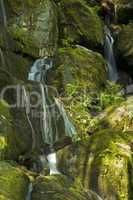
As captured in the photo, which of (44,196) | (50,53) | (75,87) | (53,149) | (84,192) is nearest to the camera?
(44,196)

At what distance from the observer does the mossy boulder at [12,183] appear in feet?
19.4

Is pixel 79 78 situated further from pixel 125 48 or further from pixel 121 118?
pixel 125 48

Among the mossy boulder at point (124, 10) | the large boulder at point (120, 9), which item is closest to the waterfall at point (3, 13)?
the large boulder at point (120, 9)

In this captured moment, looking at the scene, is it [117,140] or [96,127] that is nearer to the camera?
[117,140]

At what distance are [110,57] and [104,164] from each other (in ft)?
28.8

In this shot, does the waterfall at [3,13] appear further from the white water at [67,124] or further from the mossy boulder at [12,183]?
the mossy boulder at [12,183]

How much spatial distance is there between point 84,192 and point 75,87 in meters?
6.53

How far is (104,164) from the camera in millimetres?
8031

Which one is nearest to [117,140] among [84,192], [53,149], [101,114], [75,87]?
[53,149]

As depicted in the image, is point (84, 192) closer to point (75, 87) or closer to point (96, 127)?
point (96, 127)

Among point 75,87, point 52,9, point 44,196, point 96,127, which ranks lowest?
point 44,196

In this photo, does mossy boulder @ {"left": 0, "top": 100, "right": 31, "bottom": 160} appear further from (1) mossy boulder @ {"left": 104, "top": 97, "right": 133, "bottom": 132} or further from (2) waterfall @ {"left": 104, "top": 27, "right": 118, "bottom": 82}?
(2) waterfall @ {"left": 104, "top": 27, "right": 118, "bottom": 82}

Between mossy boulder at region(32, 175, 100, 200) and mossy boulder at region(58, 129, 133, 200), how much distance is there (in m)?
1.02

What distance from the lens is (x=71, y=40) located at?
15.8 metres
